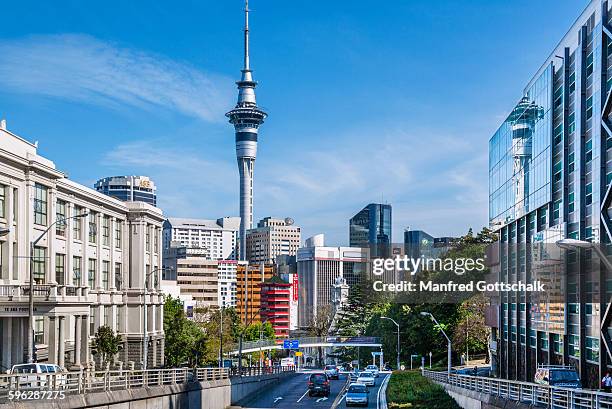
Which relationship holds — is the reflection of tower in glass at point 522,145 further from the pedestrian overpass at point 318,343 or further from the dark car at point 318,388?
the pedestrian overpass at point 318,343

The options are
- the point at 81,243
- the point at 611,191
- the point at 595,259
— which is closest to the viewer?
the point at 611,191

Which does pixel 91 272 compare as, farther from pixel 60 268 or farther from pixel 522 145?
pixel 522 145

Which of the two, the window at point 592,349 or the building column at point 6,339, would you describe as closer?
the window at point 592,349

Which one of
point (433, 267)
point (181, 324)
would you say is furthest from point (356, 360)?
point (181, 324)

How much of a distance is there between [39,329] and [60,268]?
881 centimetres

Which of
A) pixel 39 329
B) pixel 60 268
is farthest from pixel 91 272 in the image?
pixel 39 329

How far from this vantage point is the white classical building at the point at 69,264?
56.8m

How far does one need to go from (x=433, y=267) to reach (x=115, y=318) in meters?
52.8

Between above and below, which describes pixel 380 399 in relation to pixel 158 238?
below

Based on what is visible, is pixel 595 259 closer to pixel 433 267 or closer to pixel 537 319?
pixel 537 319

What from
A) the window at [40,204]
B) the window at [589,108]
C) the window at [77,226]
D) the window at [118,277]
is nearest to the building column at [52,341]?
the window at [40,204]

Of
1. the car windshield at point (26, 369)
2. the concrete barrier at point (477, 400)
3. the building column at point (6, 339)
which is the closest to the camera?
the concrete barrier at point (477, 400)

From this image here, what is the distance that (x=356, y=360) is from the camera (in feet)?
611

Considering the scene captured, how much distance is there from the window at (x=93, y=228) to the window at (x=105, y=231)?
2.48 meters
